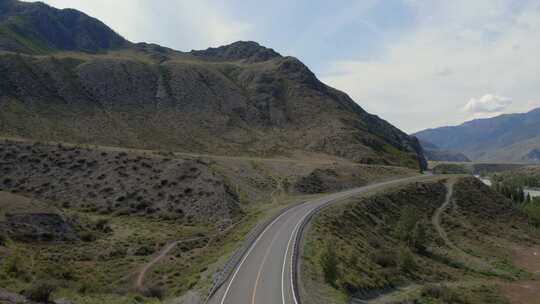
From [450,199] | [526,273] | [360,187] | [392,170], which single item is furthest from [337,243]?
[392,170]

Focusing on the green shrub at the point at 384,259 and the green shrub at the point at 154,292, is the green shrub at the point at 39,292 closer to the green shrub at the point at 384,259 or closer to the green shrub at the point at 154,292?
the green shrub at the point at 154,292

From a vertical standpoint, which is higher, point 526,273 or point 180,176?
point 180,176

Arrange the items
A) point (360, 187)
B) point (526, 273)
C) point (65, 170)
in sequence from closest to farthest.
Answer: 1. point (526, 273)
2. point (65, 170)
3. point (360, 187)

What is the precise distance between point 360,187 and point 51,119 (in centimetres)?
6544

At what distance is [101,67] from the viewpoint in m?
123

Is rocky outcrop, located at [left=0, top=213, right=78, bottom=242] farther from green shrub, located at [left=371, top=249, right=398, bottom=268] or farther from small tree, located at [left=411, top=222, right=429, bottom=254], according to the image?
small tree, located at [left=411, top=222, right=429, bottom=254]

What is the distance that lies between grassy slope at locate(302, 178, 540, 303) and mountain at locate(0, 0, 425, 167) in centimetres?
2941

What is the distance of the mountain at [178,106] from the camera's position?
92.1 metres

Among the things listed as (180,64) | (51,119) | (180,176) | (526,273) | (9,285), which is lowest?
(526,273)

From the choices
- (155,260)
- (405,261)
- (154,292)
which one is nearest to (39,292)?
(154,292)

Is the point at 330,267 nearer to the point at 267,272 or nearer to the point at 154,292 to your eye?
the point at 267,272

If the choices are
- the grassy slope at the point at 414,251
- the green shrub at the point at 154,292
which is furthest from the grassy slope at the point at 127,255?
the grassy slope at the point at 414,251

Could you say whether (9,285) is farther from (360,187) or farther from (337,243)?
(360,187)

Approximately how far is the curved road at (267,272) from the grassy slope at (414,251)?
1505 millimetres
